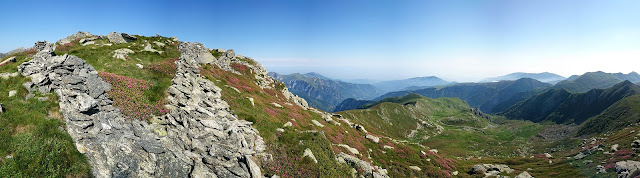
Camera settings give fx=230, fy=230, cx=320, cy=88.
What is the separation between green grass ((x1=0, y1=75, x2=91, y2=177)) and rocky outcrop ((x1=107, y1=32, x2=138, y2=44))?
51.9 m

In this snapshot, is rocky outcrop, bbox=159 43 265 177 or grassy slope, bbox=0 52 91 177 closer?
grassy slope, bbox=0 52 91 177

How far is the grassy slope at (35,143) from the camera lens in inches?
461

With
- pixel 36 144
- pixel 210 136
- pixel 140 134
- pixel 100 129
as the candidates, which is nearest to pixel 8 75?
pixel 100 129

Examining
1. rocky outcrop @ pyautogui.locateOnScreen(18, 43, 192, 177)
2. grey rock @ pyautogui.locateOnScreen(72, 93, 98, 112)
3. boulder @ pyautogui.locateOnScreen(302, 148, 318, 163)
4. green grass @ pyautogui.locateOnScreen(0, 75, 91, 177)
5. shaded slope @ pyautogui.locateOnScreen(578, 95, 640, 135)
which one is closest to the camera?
green grass @ pyautogui.locateOnScreen(0, 75, 91, 177)

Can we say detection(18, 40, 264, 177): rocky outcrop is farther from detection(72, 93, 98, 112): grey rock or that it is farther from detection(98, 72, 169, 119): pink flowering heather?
detection(98, 72, 169, 119): pink flowering heather

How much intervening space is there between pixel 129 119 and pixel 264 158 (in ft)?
36.6

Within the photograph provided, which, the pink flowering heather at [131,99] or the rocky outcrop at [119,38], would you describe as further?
the rocky outcrop at [119,38]

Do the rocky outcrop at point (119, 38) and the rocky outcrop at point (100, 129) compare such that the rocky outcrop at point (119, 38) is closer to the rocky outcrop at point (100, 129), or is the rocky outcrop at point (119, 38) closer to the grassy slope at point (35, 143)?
the rocky outcrop at point (100, 129)

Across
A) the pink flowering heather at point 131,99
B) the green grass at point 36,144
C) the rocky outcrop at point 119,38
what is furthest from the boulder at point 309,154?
the rocky outcrop at point 119,38

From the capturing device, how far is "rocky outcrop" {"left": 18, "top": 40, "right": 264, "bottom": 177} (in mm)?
14922

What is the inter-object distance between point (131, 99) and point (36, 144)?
8.40m

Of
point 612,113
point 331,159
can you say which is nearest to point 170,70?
point 331,159

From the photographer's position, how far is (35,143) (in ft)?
41.9

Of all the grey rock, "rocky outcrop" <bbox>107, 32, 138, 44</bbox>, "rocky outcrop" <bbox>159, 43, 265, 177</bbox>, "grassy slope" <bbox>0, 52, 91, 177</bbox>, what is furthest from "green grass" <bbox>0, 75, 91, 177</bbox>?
"rocky outcrop" <bbox>107, 32, 138, 44</bbox>
